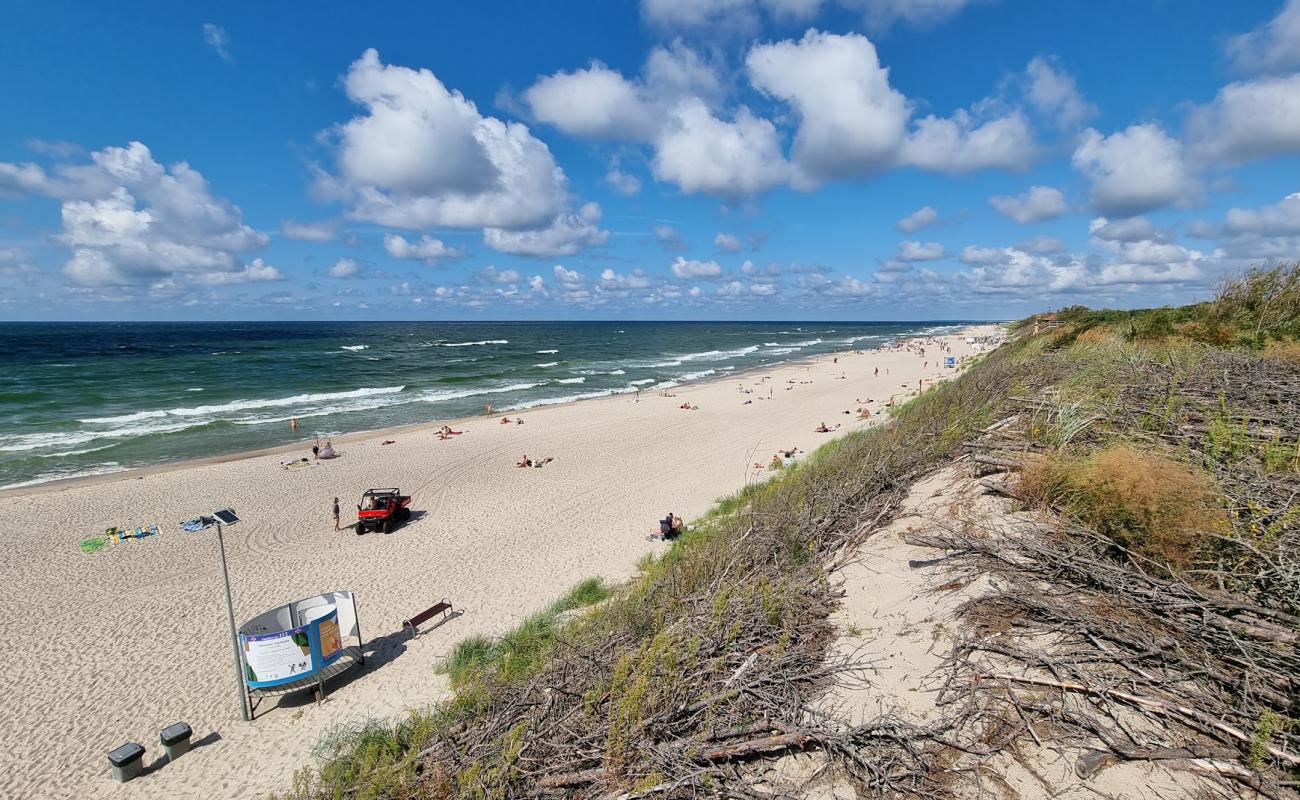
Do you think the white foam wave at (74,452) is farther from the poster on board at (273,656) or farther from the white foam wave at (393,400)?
the poster on board at (273,656)

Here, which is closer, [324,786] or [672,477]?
[324,786]

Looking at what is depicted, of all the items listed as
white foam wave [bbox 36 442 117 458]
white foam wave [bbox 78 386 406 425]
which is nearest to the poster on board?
white foam wave [bbox 36 442 117 458]

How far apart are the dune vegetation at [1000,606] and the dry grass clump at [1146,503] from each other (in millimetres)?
18

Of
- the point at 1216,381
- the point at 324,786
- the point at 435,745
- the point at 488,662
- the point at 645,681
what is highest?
the point at 1216,381

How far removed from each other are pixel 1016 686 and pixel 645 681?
271cm

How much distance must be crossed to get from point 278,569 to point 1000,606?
49.7 feet

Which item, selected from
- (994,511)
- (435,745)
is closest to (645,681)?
(435,745)

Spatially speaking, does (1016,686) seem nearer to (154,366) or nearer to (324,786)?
(324,786)

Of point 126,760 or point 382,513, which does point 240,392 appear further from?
point 126,760

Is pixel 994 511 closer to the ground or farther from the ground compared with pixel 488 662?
farther from the ground

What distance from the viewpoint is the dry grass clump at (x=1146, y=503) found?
4.68 meters

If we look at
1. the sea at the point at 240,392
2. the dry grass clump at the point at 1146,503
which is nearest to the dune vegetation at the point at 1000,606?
the dry grass clump at the point at 1146,503

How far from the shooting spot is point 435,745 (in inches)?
198

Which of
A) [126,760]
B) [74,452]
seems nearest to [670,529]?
[126,760]
